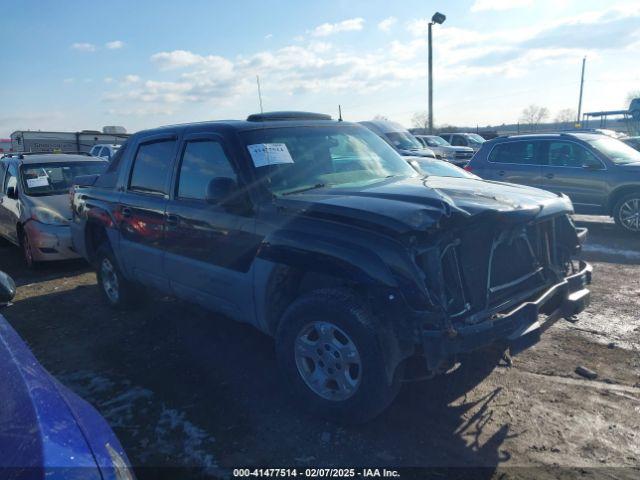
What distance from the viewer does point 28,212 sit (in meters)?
7.44

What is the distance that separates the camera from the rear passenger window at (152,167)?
14.9 ft

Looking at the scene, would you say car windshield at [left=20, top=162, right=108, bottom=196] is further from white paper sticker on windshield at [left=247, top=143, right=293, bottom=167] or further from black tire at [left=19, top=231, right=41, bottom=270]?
white paper sticker on windshield at [left=247, top=143, right=293, bottom=167]

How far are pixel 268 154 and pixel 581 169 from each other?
7.59 meters

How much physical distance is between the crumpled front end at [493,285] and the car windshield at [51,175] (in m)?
6.92

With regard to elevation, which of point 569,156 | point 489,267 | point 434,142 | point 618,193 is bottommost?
point 434,142

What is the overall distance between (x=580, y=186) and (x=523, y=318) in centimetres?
737

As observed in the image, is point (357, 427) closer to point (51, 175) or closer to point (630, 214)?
point (51, 175)

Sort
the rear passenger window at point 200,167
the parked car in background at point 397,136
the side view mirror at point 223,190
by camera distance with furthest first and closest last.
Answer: the parked car in background at point 397,136 < the rear passenger window at point 200,167 < the side view mirror at point 223,190

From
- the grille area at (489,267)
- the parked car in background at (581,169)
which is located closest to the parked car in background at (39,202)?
the grille area at (489,267)

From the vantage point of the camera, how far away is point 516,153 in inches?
400

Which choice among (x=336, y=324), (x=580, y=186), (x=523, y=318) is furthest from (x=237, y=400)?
(x=580, y=186)

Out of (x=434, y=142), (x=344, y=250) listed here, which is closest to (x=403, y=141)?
(x=434, y=142)

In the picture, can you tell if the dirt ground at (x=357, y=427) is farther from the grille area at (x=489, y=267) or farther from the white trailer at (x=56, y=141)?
the white trailer at (x=56, y=141)

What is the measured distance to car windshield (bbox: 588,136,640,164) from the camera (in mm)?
9172
